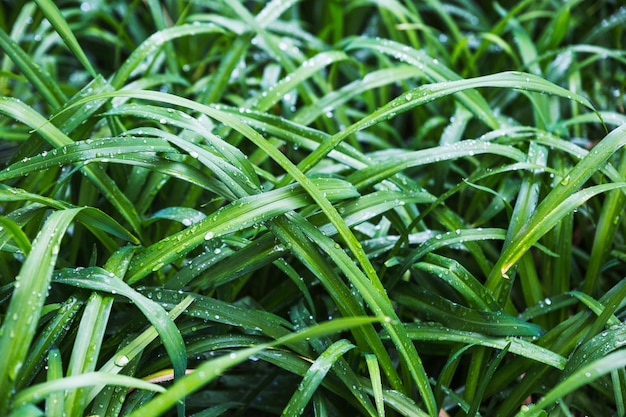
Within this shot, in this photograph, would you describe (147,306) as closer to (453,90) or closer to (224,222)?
(224,222)

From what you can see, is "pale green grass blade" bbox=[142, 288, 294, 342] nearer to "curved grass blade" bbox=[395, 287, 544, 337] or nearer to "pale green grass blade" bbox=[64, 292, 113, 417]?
"pale green grass blade" bbox=[64, 292, 113, 417]

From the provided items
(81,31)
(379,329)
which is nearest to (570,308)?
(379,329)

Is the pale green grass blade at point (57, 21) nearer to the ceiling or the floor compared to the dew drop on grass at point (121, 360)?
nearer to the ceiling

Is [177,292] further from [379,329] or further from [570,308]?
[570,308]

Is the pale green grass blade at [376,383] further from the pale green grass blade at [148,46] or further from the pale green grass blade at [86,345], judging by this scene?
the pale green grass blade at [148,46]

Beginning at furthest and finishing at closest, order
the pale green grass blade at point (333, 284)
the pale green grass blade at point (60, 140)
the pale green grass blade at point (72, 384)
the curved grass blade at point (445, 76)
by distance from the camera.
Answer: the curved grass blade at point (445, 76) < the pale green grass blade at point (60, 140) < the pale green grass blade at point (333, 284) < the pale green grass blade at point (72, 384)

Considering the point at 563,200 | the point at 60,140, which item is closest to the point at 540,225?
the point at 563,200

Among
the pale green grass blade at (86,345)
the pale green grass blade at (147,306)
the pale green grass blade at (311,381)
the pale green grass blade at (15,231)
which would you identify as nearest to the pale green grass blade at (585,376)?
the pale green grass blade at (311,381)
